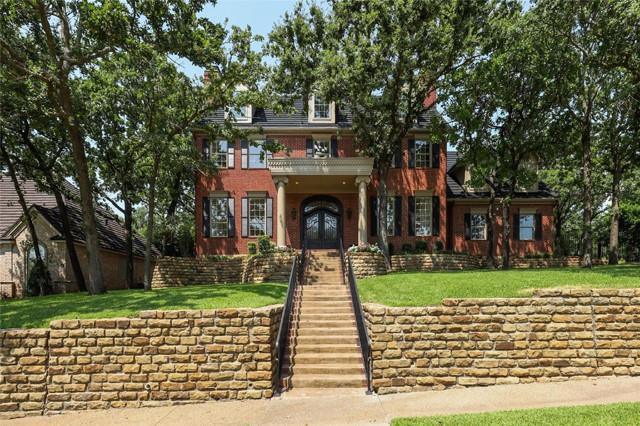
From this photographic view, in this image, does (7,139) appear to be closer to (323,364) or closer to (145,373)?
(145,373)

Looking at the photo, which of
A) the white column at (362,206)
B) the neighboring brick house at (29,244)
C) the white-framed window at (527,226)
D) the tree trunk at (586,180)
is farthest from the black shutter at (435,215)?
the neighboring brick house at (29,244)

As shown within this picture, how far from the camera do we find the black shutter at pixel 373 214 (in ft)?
70.4

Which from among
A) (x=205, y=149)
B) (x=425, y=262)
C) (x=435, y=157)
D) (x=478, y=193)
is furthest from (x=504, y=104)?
(x=205, y=149)

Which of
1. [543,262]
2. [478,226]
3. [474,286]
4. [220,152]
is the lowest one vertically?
[543,262]

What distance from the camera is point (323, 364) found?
8188 mm

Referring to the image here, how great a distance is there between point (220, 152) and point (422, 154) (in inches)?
436

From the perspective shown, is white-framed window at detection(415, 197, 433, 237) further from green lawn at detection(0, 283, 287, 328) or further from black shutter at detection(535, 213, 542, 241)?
green lawn at detection(0, 283, 287, 328)

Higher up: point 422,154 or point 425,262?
point 422,154

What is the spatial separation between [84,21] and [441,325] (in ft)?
38.3

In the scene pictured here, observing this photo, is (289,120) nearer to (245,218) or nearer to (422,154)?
(245,218)

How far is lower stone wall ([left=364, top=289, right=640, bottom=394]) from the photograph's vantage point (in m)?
7.55

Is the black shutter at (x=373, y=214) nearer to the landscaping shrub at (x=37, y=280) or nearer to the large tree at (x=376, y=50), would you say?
the large tree at (x=376, y=50)

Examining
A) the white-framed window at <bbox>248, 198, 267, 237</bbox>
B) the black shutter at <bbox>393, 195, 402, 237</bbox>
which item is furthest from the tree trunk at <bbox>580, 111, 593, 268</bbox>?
the white-framed window at <bbox>248, 198, 267, 237</bbox>

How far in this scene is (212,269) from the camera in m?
20.1
